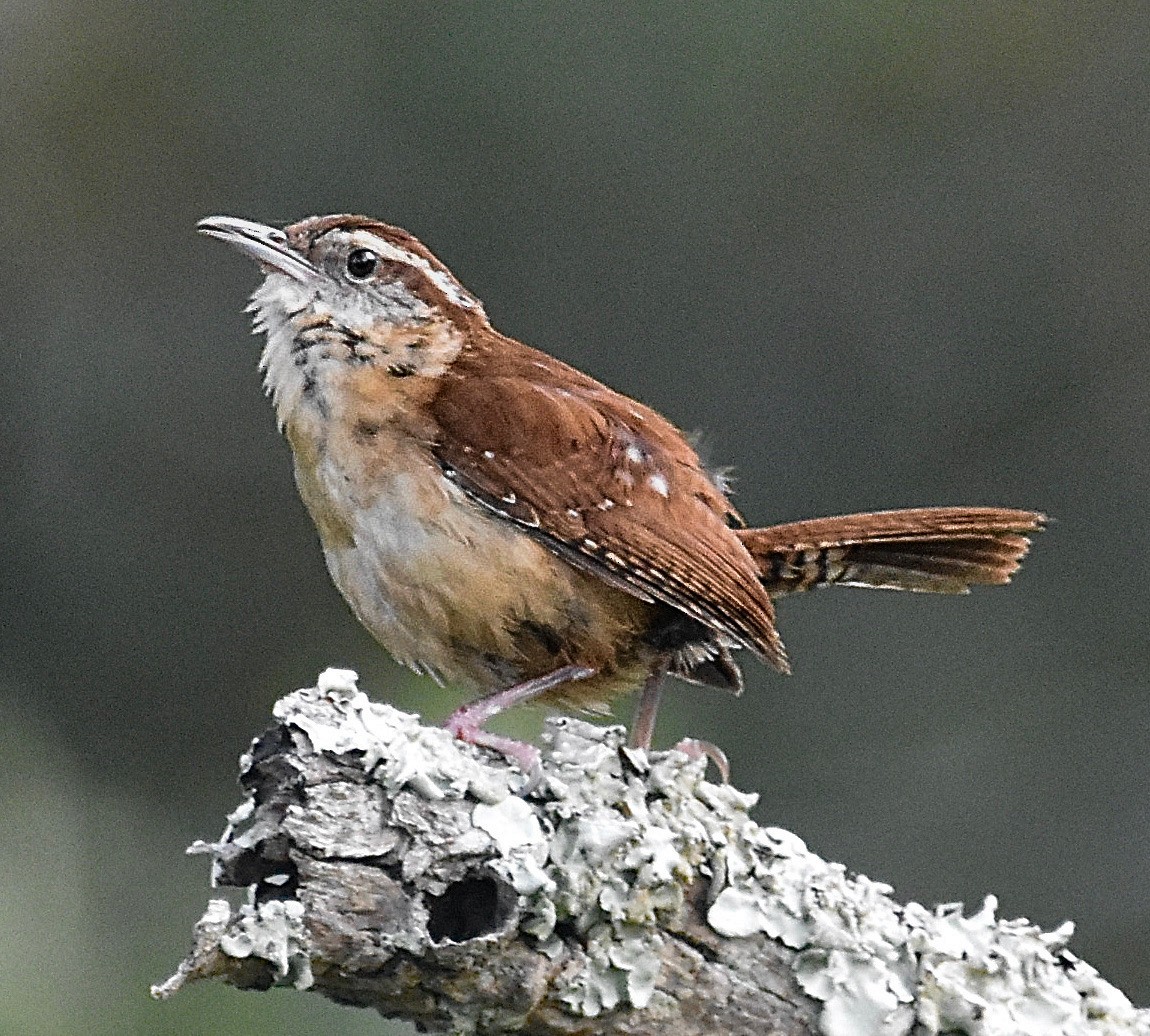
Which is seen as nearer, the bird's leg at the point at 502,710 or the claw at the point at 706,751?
the bird's leg at the point at 502,710

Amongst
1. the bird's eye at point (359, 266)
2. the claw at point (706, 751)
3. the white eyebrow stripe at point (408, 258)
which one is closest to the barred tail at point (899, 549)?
the claw at point (706, 751)

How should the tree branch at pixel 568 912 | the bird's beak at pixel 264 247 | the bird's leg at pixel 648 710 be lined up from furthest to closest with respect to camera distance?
the bird's beak at pixel 264 247
the bird's leg at pixel 648 710
the tree branch at pixel 568 912

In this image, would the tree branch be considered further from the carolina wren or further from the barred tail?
the barred tail

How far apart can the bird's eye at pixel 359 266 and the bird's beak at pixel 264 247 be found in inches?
2.3

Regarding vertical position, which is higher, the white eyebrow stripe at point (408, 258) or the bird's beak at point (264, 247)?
the white eyebrow stripe at point (408, 258)

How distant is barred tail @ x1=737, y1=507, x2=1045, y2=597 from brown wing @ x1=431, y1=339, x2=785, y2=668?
157 millimetres

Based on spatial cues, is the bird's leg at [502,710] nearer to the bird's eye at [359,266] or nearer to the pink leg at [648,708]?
the pink leg at [648,708]

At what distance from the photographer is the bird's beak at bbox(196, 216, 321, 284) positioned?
390 centimetres

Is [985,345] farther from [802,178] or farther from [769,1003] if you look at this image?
[769,1003]

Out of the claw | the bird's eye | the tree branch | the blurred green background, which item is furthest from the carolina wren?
the blurred green background

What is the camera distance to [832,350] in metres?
6.18

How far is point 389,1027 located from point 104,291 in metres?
3.11

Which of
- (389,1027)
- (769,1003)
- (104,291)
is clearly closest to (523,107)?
(104,291)

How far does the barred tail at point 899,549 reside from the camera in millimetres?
3986
